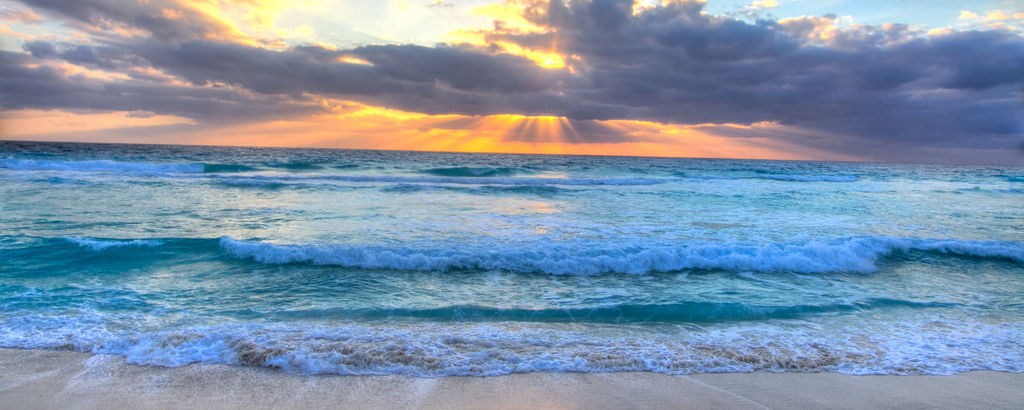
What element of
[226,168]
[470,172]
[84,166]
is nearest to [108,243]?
[226,168]

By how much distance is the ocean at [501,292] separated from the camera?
14.7 feet

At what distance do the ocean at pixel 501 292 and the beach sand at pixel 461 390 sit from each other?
193 millimetres

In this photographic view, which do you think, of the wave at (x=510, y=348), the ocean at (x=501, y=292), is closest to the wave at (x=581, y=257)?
the ocean at (x=501, y=292)

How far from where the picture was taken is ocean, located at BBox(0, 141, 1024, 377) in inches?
176

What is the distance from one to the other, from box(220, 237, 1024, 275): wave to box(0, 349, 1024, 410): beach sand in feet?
12.5

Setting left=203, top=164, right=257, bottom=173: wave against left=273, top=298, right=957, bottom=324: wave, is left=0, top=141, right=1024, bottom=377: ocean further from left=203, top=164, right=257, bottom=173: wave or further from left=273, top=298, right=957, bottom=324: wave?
left=203, top=164, right=257, bottom=173: wave

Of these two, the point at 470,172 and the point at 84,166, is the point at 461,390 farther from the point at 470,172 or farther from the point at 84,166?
the point at 84,166

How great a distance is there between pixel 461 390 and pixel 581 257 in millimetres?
4751

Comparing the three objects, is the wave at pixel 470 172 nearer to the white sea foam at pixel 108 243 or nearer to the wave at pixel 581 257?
the white sea foam at pixel 108 243

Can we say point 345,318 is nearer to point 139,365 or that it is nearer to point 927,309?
point 139,365

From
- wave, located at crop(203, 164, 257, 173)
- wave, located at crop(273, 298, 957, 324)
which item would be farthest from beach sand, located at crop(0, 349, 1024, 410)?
wave, located at crop(203, 164, 257, 173)

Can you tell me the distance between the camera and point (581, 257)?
8.20 meters

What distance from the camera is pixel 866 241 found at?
980cm

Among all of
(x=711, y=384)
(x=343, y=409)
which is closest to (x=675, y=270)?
(x=711, y=384)
